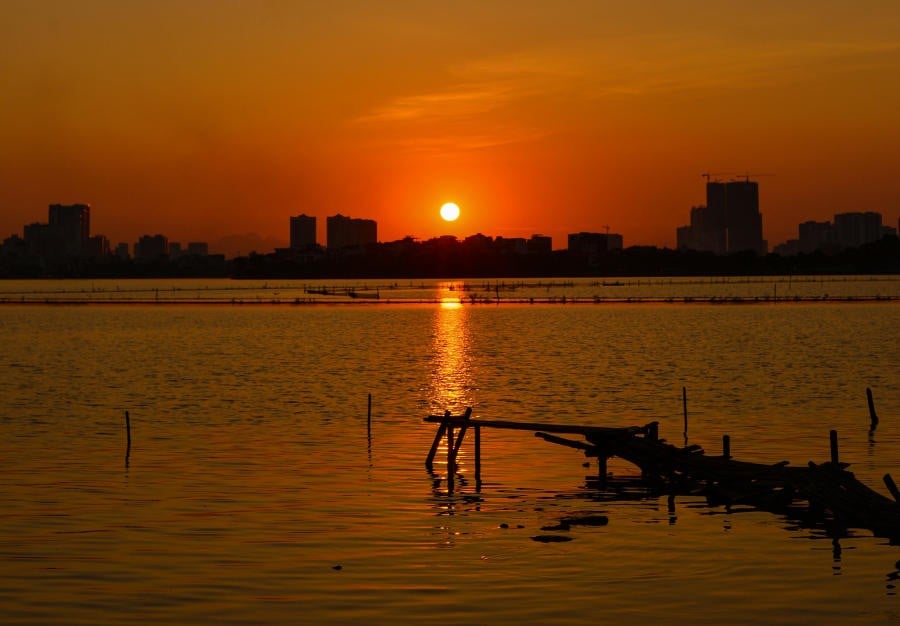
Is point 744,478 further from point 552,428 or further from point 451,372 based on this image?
point 451,372

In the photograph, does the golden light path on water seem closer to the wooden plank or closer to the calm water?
the calm water

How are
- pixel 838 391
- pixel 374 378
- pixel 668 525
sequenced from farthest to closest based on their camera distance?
pixel 374 378 → pixel 838 391 → pixel 668 525

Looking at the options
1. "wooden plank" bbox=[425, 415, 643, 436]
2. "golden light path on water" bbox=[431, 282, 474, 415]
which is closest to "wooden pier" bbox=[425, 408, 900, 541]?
"wooden plank" bbox=[425, 415, 643, 436]

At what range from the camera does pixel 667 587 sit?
26672mm

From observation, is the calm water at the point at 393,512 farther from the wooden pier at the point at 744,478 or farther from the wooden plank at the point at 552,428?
the wooden plank at the point at 552,428

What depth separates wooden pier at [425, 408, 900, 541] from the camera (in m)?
31.7

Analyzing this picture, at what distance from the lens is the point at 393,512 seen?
3516 cm

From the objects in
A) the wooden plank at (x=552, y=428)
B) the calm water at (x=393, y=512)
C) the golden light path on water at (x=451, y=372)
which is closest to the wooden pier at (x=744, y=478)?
the wooden plank at (x=552, y=428)

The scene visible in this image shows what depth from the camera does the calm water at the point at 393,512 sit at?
25547mm

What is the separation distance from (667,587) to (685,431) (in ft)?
89.0

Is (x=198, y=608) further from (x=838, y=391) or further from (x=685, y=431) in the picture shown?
(x=838, y=391)

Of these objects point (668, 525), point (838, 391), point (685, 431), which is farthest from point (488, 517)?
point (838, 391)

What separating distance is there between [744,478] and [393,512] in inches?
390

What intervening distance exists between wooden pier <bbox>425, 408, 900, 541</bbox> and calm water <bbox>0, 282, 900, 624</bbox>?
2.30 ft
